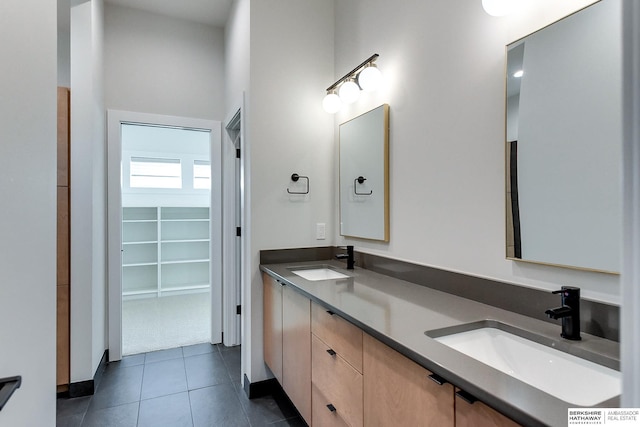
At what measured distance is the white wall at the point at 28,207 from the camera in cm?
79

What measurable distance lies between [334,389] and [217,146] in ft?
8.26

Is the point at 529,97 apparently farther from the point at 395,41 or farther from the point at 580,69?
the point at 395,41

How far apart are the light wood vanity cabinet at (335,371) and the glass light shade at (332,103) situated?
1.44m

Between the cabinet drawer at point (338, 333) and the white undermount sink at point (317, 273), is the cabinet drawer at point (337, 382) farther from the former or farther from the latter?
the white undermount sink at point (317, 273)

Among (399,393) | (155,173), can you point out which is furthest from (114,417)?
(155,173)

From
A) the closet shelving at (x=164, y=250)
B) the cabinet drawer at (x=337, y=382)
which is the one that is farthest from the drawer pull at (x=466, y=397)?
the closet shelving at (x=164, y=250)

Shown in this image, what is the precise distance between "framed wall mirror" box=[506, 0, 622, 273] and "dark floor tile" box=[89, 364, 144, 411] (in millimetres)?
2597

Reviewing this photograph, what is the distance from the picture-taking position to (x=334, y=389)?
144 centimetres

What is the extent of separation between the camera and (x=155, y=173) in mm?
5031

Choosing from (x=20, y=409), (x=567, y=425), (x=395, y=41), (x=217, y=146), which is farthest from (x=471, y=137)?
(x=217, y=146)

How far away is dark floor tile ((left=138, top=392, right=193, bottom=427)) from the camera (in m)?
2.01

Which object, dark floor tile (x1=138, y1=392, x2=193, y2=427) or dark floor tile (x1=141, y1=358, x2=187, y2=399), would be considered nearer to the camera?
dark floor tile (x1=138, y1=392, x2=193, y2=427)

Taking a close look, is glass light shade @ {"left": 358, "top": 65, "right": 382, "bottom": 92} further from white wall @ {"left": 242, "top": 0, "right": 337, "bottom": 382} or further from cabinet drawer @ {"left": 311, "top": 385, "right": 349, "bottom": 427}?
cabinet drawer @ {"left": 311, "top": 385, "right": 349, "bottom": 427}

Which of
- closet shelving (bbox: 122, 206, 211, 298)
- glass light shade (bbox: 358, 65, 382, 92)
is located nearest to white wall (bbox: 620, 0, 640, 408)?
glass light shade (bbox: 358, 65, 382, 92)
